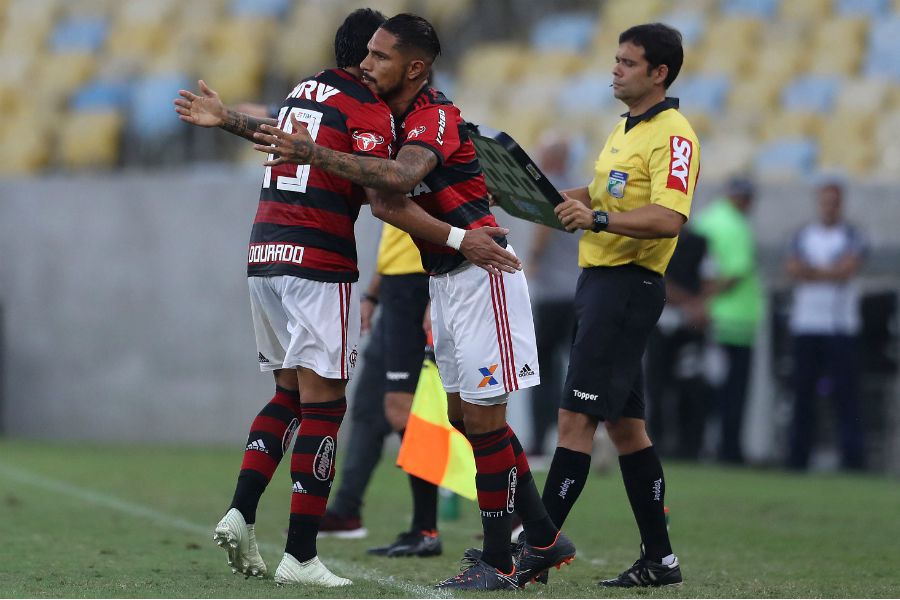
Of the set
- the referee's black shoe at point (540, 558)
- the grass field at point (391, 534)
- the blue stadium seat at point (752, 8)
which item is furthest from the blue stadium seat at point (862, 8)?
the referee's black shoe at point (540, 558)

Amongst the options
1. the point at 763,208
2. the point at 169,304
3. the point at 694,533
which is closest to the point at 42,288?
the point at 169,304

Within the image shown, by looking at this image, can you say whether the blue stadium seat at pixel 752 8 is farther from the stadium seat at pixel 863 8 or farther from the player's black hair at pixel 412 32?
the player's black hair at pixel 412 32

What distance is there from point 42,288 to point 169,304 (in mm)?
1292

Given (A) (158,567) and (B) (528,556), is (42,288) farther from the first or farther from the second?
(B) (528,556)

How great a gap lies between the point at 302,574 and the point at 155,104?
1068 centimetres

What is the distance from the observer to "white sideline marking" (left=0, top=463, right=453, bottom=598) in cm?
560

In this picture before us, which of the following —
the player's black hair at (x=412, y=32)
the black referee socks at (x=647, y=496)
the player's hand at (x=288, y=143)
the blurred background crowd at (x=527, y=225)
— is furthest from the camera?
the blurred background crowd at (x=527, y=225)

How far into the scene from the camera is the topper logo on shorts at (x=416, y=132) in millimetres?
5352

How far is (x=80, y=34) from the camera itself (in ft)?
57.5

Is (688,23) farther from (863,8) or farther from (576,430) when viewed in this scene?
(576,430)

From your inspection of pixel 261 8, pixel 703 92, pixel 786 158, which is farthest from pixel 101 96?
pixel 786 158

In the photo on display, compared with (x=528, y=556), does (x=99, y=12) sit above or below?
above

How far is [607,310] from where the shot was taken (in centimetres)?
576

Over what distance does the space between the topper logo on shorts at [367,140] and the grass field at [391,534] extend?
1.58 meters
